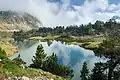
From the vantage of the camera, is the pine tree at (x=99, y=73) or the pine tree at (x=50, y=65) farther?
the pine tree at (x=50, y=65)

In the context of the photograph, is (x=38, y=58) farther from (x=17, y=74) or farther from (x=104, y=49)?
(x=17, y=74)

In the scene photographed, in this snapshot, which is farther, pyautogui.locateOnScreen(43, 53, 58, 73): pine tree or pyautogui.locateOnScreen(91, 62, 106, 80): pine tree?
pyautogui.locateOnScreen(43, 53, 58, 73): pine tree

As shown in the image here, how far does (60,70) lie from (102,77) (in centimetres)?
1731

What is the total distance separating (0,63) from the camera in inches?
1828

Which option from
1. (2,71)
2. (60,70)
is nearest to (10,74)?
(2,71)

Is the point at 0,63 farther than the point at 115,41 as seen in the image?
No

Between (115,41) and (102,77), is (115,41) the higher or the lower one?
the higher one

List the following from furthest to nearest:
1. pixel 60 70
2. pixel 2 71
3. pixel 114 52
A: pixel 60 70 → pixel 114 52 → pixel 2 71

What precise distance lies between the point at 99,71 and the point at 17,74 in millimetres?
35348

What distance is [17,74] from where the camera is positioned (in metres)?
44.9

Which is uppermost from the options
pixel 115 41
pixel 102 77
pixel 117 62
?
pixel 115 41

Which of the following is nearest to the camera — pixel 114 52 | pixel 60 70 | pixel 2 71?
pixel 2 71

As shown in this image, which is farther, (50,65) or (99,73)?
(50,65)

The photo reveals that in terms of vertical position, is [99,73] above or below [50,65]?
below
